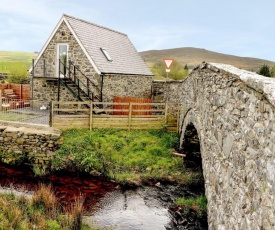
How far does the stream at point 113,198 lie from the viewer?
9.10 metres

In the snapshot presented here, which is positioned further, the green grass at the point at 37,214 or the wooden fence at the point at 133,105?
the wooden fence at the point at 133,105

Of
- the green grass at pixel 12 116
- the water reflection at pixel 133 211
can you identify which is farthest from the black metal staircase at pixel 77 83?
the water reflection at pixel 133 211

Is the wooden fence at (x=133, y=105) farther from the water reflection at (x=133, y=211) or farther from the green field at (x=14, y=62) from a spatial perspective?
the green field at (x=14, y=62)

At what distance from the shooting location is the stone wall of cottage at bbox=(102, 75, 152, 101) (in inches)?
787

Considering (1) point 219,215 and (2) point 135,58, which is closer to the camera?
(1) point 219,215

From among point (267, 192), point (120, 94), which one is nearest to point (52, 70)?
point (120, 94)

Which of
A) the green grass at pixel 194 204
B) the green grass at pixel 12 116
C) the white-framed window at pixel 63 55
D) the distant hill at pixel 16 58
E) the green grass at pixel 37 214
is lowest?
the green grass at pixel 194 204

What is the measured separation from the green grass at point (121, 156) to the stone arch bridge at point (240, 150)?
6179 millimetres

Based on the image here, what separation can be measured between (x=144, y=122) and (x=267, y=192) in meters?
13.6

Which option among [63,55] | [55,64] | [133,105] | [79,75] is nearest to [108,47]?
[63,55]

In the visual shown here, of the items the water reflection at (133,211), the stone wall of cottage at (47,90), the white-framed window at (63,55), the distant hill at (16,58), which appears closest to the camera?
the water reflection at (133,211)

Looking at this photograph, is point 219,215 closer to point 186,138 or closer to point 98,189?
point 98,189

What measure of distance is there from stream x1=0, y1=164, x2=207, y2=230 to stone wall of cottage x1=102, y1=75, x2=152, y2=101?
8137mm

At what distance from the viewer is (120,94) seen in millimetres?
21406
